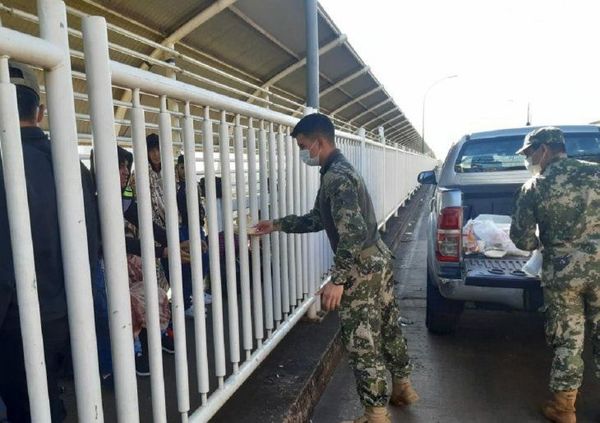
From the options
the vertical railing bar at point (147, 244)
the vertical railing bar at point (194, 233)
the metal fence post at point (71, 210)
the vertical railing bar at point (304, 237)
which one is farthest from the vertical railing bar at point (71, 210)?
the vertical railing bar at point (304, 237)

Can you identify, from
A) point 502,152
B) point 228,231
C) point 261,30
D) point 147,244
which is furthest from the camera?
point 261,30

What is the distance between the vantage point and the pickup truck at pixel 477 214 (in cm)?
373

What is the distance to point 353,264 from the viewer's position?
2850 millimetres

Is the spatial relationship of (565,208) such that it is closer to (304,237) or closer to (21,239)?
(304,237)

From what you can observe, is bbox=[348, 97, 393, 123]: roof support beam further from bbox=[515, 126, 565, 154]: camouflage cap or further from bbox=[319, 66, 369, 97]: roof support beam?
bbox=[515, 126, 565, 154]: camouflage cap

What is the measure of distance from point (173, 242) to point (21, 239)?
74cm

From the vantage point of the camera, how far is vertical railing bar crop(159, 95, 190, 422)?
1983 mm

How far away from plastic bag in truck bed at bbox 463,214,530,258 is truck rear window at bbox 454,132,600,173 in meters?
0.62

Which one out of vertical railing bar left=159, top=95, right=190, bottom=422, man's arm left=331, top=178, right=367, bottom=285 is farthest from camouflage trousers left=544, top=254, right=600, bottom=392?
vertical railing bar left=159, top=95, right=190, bottom=422

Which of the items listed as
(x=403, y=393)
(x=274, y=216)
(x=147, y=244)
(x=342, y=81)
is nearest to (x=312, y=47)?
(x=274, y=216)

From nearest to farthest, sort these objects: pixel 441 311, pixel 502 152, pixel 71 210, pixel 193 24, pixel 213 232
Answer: pixel 71 210
pixel 213 232
pixel 441 311
pixel 502 152
pixel 193 24

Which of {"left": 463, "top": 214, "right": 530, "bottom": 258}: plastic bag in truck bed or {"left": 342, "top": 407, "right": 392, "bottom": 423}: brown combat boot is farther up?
{"left": 463, "top": 214, "right": 530, "bottom": 258}: plastic bag in truck bed

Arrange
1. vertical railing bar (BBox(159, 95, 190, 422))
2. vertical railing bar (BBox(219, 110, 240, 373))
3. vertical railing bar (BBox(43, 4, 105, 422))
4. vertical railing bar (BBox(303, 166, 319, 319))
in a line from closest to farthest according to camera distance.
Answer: vertical railing bar (BBox(43, 4, 105, 422)), vertical railing bar (BBox(159, 95, 190, 422)), vertical railing bar (BBox(219, 110, 240, 373)), vertical railing bar (BBox(303, 166, 319, 319))

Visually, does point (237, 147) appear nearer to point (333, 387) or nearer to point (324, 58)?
point (333, 387)
